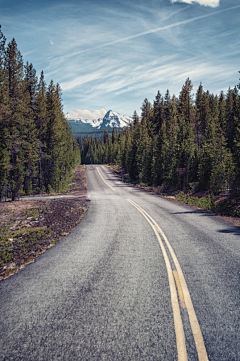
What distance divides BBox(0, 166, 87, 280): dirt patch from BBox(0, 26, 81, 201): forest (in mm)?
7109

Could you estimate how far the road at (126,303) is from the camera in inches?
118

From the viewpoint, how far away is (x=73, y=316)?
3.71m

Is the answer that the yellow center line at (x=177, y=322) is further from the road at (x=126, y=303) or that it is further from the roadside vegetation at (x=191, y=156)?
the roadside vegetation at (x=191, y=156)

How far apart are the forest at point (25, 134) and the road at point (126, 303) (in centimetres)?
1616

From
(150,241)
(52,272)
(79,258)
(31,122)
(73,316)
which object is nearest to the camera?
(73,316)

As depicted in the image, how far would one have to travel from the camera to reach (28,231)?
972 centimetres

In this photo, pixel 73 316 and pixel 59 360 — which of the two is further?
pixel 73 316

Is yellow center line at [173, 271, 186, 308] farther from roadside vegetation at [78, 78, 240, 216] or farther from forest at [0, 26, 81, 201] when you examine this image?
forest at [0, 26, 81, 201]

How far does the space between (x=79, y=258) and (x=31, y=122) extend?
2495 centimetres

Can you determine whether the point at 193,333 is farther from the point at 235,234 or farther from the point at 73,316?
the point at 235,234

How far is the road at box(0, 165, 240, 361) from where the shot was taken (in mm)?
3006

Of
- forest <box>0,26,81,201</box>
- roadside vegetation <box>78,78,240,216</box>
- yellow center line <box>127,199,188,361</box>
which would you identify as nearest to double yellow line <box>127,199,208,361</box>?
yellow center line <box>127,199,188,361</box>

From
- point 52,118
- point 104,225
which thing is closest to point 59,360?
point 104,225

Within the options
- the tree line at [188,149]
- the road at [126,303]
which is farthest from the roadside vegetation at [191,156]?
the road at [126,303]
